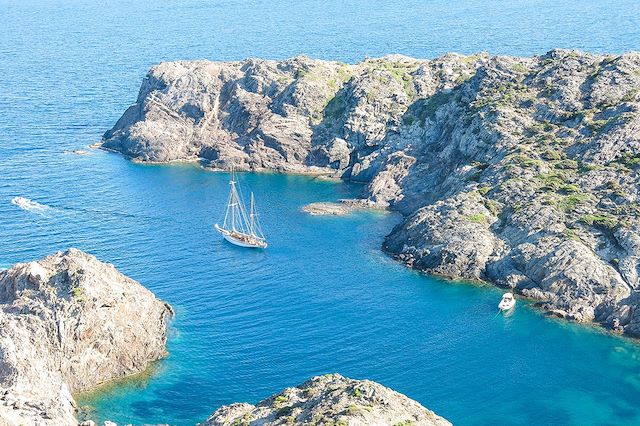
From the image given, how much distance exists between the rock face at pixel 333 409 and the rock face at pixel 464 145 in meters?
49.7

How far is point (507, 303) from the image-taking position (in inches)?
4360

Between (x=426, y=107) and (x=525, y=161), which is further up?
(x=426, y=107)

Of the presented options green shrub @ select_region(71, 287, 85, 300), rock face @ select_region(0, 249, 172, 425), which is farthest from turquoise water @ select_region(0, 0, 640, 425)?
green shrub @ select_region(71, 287, 85, 300)

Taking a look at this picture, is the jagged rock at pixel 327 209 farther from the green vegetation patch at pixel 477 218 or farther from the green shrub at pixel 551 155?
the green shrub at pixel 551 155

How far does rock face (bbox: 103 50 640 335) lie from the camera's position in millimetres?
116688

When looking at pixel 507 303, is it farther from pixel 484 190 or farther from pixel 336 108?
pixel 336 108

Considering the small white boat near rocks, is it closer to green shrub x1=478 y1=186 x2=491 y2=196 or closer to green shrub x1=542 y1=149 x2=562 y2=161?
green shrub x1=478 y1=186 x2=491 y2=196

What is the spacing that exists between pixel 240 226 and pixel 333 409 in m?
84.2

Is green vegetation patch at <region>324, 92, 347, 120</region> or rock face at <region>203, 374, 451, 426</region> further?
green vegetation patch at <region>324, 92, 347, 120</region>

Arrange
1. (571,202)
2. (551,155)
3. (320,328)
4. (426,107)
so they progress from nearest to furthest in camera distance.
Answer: (320,328) → (571,202) → (551,155) → (426,107)

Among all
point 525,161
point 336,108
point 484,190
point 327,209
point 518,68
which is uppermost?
point 518,68

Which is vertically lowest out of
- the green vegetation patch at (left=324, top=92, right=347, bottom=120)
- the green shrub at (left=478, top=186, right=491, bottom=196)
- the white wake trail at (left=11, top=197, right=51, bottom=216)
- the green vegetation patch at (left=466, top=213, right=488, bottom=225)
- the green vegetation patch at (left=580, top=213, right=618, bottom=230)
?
the white wake trail at (left=11, top=197, right=51, bottom=216)

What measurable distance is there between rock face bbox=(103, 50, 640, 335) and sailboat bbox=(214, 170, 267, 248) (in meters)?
21.1

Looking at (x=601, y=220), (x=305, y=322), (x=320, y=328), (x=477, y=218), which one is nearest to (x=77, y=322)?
(x=305, y=322)
